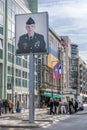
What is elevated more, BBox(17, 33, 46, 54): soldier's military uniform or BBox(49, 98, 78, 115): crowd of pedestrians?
BBox(17, 33, 46, 54): soldier's military uniform

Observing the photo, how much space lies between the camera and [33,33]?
33188 mm

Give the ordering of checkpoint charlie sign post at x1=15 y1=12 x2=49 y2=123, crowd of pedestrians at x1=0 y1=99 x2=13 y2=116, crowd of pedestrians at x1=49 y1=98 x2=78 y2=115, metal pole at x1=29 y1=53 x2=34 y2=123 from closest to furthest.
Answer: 1. metal pole at x1=29 y1=53 x2=34 y2=123
2. checkpoint charlie sign post at x1=15 y1=12 x2=49 y2=123
3. crowd of pedestrians at x1=49 y1=98 x2=78 y2=115
4. crowd of pedestrians at x1=0 y1=99 x2=13 y2=116

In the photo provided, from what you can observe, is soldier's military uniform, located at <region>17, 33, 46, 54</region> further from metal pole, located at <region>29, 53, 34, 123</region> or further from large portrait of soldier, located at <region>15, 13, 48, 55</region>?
metal pole, located at <region>29, 53, 34, 123</region>

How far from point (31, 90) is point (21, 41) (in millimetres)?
3634

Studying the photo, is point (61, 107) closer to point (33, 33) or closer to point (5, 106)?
point (5, 106)

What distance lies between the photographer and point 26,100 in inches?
3258

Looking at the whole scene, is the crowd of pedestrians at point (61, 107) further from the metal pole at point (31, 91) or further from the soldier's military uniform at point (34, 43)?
the soldier's military uniform at point (34, 43)

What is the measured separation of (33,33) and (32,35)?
16cm

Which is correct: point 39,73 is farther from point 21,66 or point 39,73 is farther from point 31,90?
point 31,90

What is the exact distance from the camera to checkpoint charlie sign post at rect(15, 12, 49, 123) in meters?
33.1

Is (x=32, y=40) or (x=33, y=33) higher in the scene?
(x=33, y=33)

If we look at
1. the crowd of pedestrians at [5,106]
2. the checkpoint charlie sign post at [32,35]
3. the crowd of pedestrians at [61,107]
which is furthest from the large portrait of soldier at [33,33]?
the crowd of pedestrians at [5,106]

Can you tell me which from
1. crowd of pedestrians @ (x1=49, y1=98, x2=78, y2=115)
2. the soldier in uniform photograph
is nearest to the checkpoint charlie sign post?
the soldier in uniform photograph

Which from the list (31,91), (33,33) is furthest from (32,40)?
(31,91)
